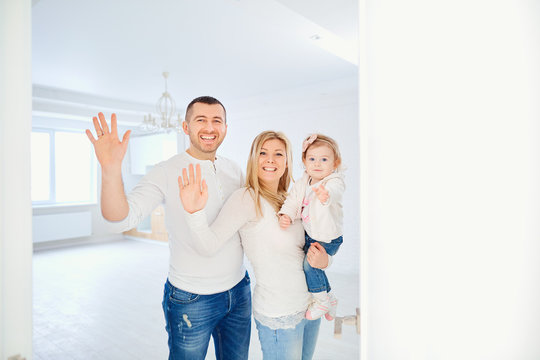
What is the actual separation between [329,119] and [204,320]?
3.62m

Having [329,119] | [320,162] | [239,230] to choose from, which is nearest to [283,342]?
[239,230]

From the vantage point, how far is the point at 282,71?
12.5ft

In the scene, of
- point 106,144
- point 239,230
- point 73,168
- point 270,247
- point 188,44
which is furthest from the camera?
point 73,168

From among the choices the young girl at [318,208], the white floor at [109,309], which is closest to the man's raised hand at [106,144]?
the young girl at [318,208]

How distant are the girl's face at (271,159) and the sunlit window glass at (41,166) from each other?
6237 mm

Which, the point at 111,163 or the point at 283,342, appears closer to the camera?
the point at 111,163

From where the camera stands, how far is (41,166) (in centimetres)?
621

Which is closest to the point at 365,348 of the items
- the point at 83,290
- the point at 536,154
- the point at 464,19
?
the point at 536,154

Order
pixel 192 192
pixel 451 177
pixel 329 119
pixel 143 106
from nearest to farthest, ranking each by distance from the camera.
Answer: pixel 451 177, pixel 192 192, pixel 329 119, pixel 143 106

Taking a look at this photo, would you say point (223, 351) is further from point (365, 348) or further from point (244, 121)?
point (244, 121)

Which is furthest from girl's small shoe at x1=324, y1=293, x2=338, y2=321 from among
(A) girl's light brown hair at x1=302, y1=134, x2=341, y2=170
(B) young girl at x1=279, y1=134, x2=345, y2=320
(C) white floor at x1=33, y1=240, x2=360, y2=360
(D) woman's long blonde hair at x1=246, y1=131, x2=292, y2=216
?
(C) white floor at x1=33, y1=240, x2=360, y2=360

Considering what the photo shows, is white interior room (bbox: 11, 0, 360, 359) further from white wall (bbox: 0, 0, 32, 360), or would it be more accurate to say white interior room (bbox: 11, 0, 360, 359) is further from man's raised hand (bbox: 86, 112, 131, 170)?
white wall (bbox: 0, 0, 32, 360)

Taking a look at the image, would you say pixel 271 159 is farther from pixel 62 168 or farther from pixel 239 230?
pixel 62 168

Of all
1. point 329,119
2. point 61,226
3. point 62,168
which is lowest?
point 61,226
